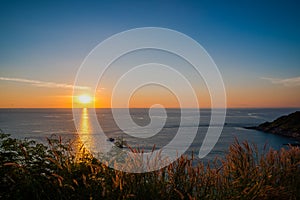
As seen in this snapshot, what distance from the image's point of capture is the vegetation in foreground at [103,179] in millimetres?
3205

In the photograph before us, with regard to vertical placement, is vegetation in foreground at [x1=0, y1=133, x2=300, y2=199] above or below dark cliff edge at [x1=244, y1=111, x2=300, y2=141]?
above

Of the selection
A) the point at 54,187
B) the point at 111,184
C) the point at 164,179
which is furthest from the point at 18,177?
the point at 164,179

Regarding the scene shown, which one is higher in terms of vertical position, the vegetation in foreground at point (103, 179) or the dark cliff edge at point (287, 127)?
the vegetation in foreground at point (103, 179)

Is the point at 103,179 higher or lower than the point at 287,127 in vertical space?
higher

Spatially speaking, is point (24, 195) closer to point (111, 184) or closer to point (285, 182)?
point (111, 184)

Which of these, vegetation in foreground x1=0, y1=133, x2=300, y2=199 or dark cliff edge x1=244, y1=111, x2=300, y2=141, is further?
dark cliff edge x1=244, y1=111, x2=300, y2=141

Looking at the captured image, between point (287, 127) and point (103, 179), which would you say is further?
point (287, 127)

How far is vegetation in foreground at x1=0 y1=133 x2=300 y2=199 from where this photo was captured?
10.5 ft

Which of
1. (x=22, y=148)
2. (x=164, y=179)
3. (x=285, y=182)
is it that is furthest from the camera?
(x=285, y=182)

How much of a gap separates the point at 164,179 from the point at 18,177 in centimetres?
201

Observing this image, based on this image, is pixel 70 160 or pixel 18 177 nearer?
pixel 18 177

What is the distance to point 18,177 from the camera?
131 inches

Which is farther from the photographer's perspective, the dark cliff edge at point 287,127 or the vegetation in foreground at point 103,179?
the dark cliff edge at point 287,127

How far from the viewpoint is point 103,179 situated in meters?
3.38
